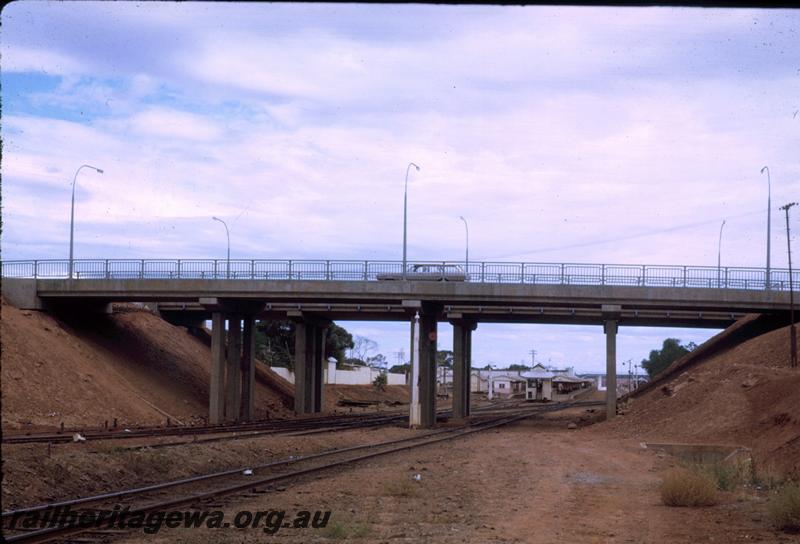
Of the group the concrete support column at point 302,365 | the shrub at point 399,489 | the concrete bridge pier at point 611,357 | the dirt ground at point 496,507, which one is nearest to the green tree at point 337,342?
the concrete support column at point 302,365

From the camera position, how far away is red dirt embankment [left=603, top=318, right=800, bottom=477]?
26.8 metres

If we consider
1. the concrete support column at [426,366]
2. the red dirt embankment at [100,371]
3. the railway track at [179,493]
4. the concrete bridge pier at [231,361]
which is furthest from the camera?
the concrete bridge pier at [231,361]

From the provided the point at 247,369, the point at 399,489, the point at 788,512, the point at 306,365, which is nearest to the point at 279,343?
the point at 306,365

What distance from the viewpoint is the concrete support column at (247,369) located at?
56.0 meters

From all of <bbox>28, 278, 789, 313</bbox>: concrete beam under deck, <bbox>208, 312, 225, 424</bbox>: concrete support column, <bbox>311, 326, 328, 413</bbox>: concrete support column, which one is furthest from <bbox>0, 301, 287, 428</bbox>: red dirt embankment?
<bbox>28, 278, 789, 313</bbox>: concrete beam under deck

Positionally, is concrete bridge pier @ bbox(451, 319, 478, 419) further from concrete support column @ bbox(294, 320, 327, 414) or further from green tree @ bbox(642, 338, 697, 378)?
green tree @ bbox(642, 338, 697, 378)

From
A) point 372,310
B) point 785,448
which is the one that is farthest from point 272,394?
point 785,448

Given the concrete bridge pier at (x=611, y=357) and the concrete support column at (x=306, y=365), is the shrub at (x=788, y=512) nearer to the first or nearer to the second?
the concrete bridge pier at (x=611, y=357)

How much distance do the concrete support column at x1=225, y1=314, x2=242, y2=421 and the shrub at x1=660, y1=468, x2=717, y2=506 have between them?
130 feet

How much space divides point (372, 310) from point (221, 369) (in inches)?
436

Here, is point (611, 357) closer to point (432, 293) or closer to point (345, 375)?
point (432, 293)

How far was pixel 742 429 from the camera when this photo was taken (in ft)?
106

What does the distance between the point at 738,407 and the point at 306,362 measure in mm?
35138

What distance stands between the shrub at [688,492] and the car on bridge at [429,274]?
34.7 meters
